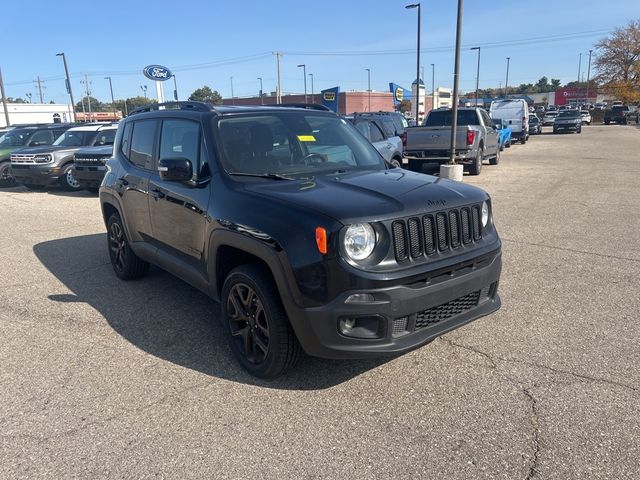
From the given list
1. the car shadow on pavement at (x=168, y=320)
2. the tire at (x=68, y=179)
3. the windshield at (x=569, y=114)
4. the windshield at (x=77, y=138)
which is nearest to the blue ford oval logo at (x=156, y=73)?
the windshield at (x=77, y=138)

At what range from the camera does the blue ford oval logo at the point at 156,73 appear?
20.1 metres

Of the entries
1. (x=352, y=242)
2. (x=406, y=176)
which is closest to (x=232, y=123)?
(x=406, y=176)

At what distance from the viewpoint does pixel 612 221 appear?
829 centimetres

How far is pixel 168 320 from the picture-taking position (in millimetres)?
4637

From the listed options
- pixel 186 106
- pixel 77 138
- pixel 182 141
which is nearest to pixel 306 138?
pixel 182 141

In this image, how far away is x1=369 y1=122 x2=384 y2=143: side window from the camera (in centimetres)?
1206

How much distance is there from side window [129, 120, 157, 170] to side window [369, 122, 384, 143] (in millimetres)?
7465

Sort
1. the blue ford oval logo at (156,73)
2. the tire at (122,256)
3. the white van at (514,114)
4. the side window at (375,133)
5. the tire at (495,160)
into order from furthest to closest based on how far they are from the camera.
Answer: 1. the white van at (514,114)
2. the blue ford oval logo at (156,73)
3. the tire at (495,160)
4. the side window at (375,133)
5. the tire at (122,256)

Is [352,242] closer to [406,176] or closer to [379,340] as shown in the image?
[379,340]

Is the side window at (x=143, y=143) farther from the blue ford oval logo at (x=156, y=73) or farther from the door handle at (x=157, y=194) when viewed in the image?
the blue ford oval logo at (x=156, y=73)

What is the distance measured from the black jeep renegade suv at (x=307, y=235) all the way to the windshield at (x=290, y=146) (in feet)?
0.04

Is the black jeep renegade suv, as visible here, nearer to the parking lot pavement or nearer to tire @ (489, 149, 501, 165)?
the parking lot pavement

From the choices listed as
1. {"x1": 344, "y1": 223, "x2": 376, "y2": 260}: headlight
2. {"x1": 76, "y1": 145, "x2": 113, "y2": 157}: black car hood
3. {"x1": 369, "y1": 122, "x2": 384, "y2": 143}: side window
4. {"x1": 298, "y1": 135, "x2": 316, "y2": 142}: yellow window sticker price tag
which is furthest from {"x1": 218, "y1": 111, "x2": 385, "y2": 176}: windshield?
{"x1": 76, "y1": 145, "x2": 113, "y2": 157}: black car hood

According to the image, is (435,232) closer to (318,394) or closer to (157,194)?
(318,394)
